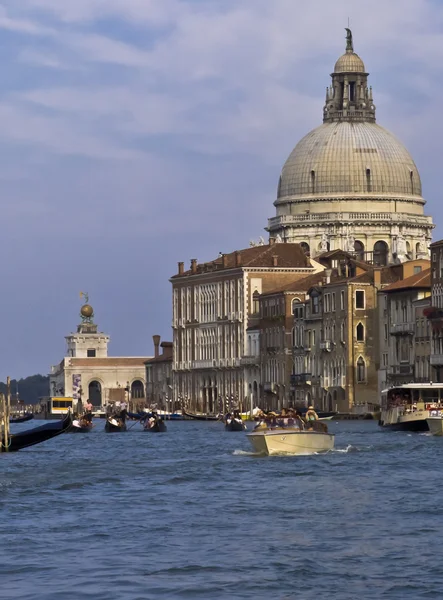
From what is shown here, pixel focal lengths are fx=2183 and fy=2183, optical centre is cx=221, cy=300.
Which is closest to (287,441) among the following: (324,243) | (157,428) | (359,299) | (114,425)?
(157,428)

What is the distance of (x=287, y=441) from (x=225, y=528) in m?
18.8

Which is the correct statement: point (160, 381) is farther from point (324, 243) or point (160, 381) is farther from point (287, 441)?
point (287, 441)

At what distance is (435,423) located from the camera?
3017 inches

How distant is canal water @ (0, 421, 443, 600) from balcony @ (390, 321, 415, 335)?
57.6 m

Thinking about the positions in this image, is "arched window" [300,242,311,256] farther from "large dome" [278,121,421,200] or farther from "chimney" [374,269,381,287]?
"chimney" [374,269,381,287]

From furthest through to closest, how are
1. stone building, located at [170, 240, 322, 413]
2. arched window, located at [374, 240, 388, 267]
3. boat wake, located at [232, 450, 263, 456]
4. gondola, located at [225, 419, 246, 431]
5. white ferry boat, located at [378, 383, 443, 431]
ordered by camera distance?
1. arched window, located at [374, 240, 388, 267]
2. stone building, located at [170, 240, 322, 413]
3. gondola, located at [225, 419, 246, 431]
4. white ferry boat, located at [378, 383, 443, 431]
5. boat wake, located at [232, 450, 263, 456]

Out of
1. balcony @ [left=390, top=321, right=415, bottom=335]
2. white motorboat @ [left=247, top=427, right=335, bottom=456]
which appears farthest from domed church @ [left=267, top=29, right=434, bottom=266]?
white motorboat @ [left=247, top=427, right=335, bottom=456]

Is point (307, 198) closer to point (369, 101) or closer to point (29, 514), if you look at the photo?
point (369, 101)

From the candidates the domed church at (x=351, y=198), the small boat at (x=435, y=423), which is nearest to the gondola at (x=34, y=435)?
the small boat at (x=435, y=423)

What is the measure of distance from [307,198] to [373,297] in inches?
1406

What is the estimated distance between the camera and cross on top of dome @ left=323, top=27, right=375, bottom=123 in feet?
536

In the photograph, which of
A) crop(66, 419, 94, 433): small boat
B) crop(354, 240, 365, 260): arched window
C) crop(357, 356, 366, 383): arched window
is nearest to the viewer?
crop(66, 419, 94, 433): small boat

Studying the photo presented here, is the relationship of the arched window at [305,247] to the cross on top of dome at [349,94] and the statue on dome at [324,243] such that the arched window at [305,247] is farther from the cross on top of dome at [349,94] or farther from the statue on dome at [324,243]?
the cross on top of dome at [349,94]

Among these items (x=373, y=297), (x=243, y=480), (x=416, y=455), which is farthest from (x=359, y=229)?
(x=243, y=480)
